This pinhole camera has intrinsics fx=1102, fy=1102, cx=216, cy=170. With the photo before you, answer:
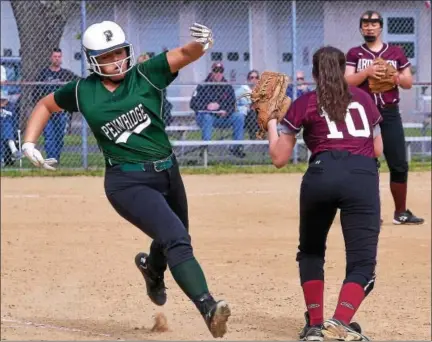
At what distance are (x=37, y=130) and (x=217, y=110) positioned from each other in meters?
10.2

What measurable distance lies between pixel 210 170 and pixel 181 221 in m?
9.71

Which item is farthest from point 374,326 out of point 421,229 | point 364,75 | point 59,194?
point 59,194

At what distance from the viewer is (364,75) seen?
31.8ft

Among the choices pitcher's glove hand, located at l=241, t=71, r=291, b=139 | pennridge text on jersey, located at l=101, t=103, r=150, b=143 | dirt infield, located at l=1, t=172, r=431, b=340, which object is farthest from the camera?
dirt infield, located at l=1, t=172, r=431, b=340

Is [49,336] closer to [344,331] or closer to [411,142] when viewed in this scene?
[344,331]

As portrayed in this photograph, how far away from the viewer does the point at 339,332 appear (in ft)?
19.8

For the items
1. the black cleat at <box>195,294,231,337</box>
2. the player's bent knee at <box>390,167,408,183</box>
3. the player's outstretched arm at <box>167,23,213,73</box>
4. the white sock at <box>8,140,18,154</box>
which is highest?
the player's outstretched arm at <box>167,23,213,73</box>

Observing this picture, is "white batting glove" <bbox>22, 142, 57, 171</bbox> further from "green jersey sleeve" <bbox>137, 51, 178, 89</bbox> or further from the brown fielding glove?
the brown fielding glove

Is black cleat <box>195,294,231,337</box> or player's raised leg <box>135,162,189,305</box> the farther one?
player's raised leg <box>135,162,189,305</box>

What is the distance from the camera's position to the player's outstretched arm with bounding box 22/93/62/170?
6578 millimetres

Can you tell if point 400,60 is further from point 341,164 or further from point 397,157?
point 341,164

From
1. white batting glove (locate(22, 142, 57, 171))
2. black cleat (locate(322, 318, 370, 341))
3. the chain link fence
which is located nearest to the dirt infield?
black cleat (locate(322, 318, 370, 341))

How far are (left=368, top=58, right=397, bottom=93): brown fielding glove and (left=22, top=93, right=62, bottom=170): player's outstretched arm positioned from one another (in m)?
3.95

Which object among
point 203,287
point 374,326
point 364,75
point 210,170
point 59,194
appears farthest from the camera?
point 210,170
